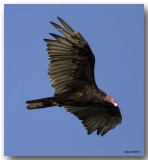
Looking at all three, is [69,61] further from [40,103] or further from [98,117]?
[98,117]

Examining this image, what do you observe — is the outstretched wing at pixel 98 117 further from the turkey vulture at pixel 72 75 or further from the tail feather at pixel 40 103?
the tail feather at pixel 40 103

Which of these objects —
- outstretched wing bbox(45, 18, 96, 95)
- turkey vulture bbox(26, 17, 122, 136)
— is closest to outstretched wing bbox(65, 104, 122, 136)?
turkey vulture bbox(26, 17, 122, 136)

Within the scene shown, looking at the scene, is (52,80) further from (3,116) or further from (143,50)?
(143,50)

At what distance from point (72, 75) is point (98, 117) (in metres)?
0.88

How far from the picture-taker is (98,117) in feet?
24.4

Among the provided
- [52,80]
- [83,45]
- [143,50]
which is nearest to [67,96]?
[52,80]

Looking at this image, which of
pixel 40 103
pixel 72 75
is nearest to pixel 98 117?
pixel 72 75

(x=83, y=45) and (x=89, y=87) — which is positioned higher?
(x=83, y=45)

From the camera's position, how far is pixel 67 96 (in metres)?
6.93

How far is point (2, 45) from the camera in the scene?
688 centimetres

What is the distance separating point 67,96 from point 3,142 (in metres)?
1.02

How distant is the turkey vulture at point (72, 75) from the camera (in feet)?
22.0

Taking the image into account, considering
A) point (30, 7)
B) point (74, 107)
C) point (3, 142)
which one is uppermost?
point (30, 7)

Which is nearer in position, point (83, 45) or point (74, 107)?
point (83, 45)
